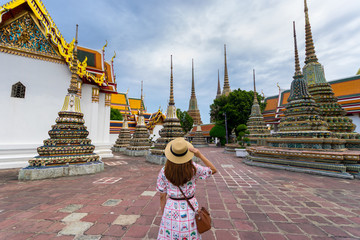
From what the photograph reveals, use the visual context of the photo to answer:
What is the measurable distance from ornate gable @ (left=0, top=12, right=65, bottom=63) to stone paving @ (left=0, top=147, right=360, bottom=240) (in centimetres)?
636

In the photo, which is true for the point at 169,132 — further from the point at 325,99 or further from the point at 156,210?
the point at 325,99

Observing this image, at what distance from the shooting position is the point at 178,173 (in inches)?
61.3

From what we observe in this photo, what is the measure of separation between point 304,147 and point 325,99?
152 inches

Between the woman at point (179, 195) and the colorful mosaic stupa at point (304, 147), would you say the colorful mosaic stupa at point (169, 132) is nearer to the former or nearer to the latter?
the colorful mosaic stupa at point (304, 147)

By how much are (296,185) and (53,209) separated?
5.93m

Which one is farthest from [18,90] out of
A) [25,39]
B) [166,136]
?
[166,136]

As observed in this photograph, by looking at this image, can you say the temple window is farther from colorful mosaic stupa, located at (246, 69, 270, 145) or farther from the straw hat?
colorful mosaic stupa, located at (246, 69, 270, 145)

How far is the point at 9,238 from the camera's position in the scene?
2.14m

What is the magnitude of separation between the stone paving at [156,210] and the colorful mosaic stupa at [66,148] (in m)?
0.63

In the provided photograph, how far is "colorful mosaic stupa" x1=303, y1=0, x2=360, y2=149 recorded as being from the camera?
298 inches

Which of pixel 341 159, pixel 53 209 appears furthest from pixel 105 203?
pixel 341 159

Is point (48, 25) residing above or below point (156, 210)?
above

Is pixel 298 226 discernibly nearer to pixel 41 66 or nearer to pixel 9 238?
pixel 9 238

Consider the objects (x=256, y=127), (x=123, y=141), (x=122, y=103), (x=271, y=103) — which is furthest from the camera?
(x=122, y=103)
